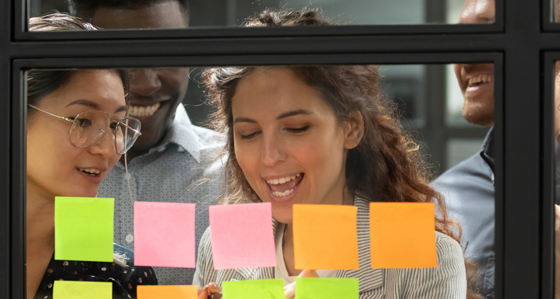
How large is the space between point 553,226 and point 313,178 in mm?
508

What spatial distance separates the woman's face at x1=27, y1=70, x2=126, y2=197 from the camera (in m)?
1.09

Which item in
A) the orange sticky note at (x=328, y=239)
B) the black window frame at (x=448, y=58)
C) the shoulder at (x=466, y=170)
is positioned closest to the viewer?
the black window frame at (x=448, y=58)

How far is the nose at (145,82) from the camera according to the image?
1122 millimetres

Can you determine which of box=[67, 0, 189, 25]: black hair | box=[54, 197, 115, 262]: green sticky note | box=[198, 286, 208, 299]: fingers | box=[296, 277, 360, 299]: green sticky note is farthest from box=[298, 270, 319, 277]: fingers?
box=[67, 0, 189, 25]: black hair

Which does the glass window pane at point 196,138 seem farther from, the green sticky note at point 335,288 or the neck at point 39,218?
the green sticky note at point 335,288

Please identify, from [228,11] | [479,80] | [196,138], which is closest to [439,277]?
[479,80]

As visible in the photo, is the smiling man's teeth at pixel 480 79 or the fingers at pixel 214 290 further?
the fingers at pixel 214 290

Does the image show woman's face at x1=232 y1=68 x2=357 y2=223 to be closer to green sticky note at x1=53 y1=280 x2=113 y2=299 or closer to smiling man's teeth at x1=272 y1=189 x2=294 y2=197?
smiling man's teeth at x1=272 y1=189 x2=294 y2=197

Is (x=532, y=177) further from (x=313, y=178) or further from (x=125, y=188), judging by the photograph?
(x=125, y=188)

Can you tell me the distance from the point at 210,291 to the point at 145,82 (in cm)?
54

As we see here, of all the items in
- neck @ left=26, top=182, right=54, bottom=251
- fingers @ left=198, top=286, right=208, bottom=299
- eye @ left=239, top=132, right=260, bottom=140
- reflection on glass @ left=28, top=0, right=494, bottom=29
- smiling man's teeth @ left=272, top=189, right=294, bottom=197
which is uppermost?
reflection on glass @ left=28, top=0, right=494, bottom=29

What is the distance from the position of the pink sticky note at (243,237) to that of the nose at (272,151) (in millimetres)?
106

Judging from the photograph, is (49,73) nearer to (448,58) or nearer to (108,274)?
(108,274)

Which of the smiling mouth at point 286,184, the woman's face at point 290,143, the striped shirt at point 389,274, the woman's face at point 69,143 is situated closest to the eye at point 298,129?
the woman's face at point 290,143
